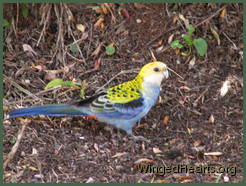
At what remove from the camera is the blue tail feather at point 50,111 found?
7.10 meters

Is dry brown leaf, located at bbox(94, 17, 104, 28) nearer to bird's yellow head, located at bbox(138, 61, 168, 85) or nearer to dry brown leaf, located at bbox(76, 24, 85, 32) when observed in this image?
dry brown leaf, located at bbox(76, 24, 85, 32)

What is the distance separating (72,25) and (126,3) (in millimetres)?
1078

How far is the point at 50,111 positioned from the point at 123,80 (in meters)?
1.76

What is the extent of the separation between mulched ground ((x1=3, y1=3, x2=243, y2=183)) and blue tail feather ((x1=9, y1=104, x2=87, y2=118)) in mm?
245

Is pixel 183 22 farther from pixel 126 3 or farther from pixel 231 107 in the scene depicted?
pixel 231 107

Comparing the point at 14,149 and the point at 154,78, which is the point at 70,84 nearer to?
the point at 154,78

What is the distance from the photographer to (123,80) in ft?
27.7

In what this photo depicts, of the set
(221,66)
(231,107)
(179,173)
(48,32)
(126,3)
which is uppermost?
(126,3)

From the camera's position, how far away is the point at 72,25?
29.5 feet

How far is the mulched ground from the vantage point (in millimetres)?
6774

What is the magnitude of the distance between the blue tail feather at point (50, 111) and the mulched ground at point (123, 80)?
0.25 m

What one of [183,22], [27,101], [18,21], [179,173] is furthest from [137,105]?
[18,21]

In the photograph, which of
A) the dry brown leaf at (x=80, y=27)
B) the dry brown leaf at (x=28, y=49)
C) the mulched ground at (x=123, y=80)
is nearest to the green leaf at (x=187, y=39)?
the mulched ground at (x=123, y=80)

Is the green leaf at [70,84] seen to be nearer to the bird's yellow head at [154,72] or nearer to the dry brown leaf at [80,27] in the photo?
the bird's yellow head at [154,72]
